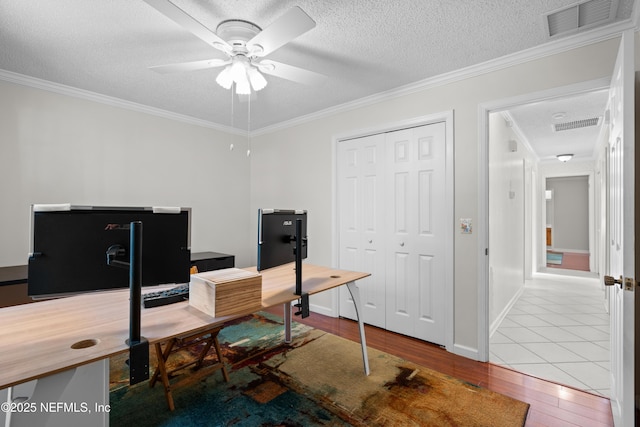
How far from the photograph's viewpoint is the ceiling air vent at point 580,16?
191 cm

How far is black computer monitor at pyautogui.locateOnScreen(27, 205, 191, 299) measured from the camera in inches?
50.4

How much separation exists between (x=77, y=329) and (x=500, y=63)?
331 cm

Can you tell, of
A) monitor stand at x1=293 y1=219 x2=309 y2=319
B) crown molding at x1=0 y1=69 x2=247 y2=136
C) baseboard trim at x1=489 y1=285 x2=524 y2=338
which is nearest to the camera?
monitor stand at x1=293 y1=219 x2=309 y2=319

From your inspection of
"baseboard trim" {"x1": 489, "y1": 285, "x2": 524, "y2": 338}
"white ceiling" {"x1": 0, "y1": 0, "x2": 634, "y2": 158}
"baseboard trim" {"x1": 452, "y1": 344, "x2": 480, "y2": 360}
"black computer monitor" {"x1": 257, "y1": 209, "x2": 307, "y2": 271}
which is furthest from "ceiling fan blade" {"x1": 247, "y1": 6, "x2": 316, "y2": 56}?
"baseboard trim" {"x1": 489, "y1": 285, "x2": 524, "y2": 338}

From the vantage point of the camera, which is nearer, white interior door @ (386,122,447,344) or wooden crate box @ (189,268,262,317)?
wooden crate box @ (189,268,262,317)

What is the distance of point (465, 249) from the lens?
2828 millimetres

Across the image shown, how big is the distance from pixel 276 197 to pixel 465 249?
268cm

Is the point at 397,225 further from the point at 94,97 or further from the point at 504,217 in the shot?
the point at 94,97

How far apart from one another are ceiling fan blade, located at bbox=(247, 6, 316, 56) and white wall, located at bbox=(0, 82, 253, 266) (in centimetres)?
250

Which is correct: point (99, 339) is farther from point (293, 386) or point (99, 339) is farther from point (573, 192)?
point (573, 192)

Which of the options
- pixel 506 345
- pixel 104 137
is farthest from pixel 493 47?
pixel 104 137

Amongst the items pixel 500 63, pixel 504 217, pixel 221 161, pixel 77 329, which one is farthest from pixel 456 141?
pixel 221 161

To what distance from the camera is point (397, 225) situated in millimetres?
3338

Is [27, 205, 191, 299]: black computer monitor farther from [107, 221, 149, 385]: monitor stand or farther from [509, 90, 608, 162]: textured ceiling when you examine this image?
[509, 90, 608, 162]: textured ceiling
